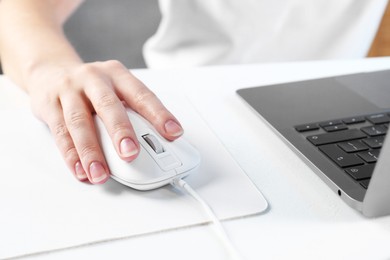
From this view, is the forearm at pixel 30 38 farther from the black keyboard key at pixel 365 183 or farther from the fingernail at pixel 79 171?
the black keyboard key at pixel 365 183

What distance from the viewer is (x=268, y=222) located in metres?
0.42

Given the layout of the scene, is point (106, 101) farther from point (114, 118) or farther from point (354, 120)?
point (354, 120)

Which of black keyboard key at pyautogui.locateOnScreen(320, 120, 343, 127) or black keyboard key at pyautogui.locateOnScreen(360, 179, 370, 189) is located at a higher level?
black keyboard key at pyautogui.locateOnScreen(360, 179, 370, 189)

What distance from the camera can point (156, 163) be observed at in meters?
0.45

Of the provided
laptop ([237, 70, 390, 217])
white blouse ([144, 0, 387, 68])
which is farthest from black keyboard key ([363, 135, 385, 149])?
white blouse ([144, 0, 387, 68])

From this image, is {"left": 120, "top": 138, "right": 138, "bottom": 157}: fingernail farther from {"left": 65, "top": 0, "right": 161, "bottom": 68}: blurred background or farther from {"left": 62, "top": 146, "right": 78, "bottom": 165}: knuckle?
{"left": 65, "top": 0, "right": 161, "bottom": 68}: blurred background

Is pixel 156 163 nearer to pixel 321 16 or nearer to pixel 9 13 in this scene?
pixel 9 13

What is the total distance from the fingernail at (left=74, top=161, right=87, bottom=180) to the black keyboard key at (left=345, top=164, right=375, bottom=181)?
0.70ft

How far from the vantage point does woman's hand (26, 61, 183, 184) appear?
0.46m

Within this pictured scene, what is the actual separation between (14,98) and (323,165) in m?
0.35

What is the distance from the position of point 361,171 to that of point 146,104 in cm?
19

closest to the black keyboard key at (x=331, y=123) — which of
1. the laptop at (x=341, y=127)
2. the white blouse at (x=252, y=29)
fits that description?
the laptop at (x=341, y=127)

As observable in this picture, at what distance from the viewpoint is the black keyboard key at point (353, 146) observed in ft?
1.58

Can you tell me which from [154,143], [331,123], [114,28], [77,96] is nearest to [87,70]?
[77,96]
